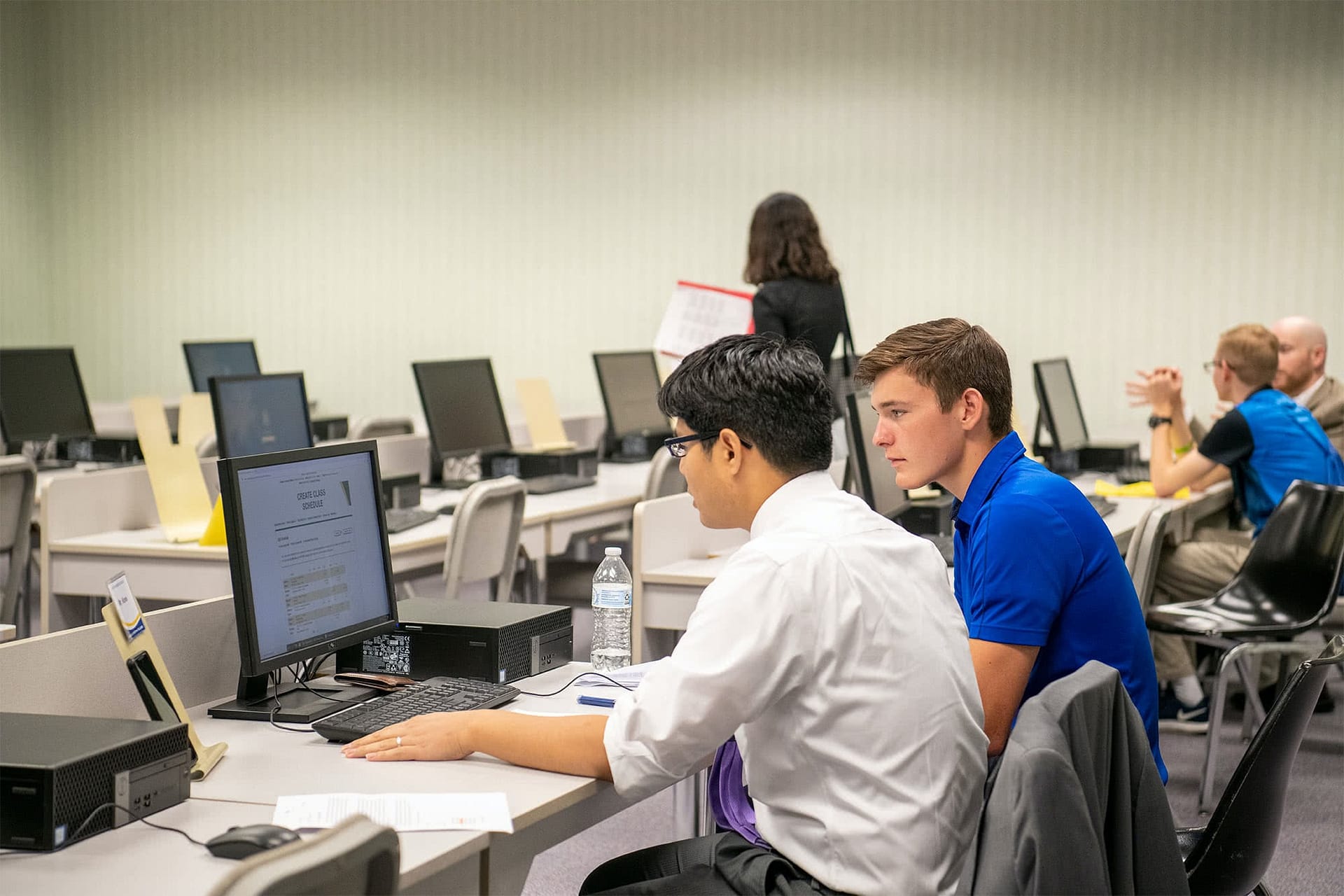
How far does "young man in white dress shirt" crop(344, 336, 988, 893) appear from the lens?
1.56 metres

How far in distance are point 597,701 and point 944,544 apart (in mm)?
1711

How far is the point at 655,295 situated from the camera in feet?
25.3

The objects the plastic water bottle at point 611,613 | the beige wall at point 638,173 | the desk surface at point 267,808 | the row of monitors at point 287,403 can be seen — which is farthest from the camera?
the beige wall at point 638,173

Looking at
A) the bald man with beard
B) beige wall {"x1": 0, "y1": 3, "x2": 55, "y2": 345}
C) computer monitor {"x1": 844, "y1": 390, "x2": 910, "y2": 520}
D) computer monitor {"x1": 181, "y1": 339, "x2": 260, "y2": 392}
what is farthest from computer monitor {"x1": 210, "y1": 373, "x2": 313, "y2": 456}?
beige wall {"x1": 0, "y1": 3, "x2": 55, "y2": 345}

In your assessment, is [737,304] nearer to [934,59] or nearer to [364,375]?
[934,59]

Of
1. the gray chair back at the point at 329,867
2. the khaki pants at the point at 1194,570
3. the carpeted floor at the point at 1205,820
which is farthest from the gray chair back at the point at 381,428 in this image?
the gray chair back at the point at 329,867

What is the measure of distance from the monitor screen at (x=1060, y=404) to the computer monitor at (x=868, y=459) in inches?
79.5

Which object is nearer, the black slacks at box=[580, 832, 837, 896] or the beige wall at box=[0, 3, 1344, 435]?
the black slacks at box=[580, 832, 837, 896]

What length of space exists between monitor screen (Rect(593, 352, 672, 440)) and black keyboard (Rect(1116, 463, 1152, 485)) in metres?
1.95

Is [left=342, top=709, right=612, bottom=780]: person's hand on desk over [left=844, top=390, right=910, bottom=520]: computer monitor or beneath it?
beneath

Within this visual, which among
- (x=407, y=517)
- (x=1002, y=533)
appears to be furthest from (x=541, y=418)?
(x=1002, y=533)

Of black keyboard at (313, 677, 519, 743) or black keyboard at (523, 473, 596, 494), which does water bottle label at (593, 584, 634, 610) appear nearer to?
black keyboard at (313, 677, 519, 743)

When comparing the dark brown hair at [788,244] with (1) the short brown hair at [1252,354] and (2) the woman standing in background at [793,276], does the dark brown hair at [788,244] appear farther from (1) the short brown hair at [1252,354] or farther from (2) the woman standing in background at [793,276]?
(1) the short brown hair at [1252,354]

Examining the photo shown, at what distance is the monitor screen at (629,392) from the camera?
6.27m
